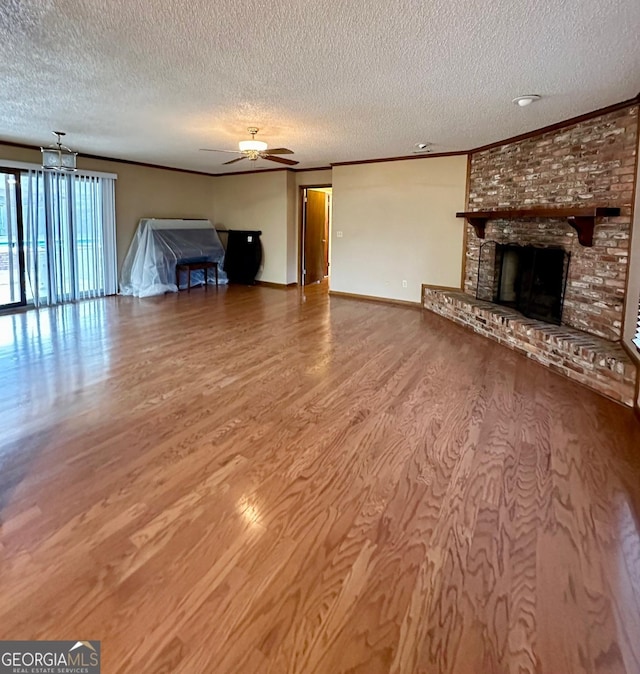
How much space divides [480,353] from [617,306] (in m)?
1.33

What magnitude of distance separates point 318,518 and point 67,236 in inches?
276

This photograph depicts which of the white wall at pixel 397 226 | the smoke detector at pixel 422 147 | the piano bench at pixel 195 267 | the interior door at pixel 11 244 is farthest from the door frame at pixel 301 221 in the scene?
the interior door at pixel 11 244

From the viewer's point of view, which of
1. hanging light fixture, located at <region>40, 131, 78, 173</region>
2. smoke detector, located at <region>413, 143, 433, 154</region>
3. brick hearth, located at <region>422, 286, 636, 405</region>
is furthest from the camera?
smoke detector, located at <region>413, 143, 433, 154</region>

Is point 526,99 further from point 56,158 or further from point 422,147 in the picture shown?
point 56,158

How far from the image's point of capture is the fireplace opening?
16.2 ft

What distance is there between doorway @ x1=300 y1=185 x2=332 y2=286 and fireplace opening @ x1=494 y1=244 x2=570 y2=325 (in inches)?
163

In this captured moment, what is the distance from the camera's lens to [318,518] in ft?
6.85

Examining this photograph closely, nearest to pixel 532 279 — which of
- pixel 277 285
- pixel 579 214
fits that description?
pixel 579 214

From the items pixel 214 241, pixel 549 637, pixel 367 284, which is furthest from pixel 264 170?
pixel 549 637

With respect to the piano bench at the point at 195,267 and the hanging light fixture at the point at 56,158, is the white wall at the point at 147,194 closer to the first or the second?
the piano bench at the point at 195,267

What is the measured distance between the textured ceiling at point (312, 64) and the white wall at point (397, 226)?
165 centimetres

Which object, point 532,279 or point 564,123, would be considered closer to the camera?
point 564,123

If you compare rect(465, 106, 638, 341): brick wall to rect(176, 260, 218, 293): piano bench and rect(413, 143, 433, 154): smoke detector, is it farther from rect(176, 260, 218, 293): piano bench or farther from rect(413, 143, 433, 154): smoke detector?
rect(176, 260, 218, 293): piano bench

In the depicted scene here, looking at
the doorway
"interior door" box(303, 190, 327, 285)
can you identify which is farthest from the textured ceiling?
"interior door" box(303, 190, 327, 285)
